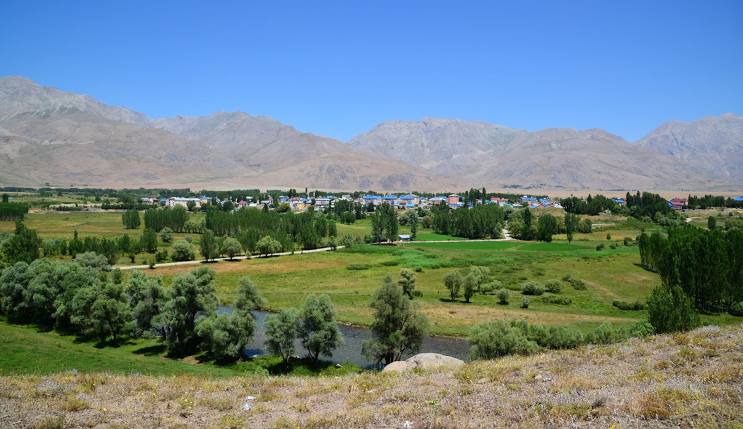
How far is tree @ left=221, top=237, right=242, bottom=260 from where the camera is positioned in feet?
306

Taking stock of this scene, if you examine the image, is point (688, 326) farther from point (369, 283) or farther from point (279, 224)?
point (279, 224)

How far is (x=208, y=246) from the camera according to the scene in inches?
3521

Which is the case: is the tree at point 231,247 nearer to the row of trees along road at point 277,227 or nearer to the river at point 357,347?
the row of trees along road at point 277,227

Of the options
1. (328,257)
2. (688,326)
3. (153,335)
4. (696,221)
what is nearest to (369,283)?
(328,257)

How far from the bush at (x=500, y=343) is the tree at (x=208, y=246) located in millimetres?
65787

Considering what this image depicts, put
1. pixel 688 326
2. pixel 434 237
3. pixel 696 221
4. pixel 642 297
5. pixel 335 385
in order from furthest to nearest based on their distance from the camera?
pixel 696 221 → pixel 434 237 → pixel 642 297 → pixel 688 326 → pixel 335 385

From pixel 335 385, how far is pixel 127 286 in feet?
124

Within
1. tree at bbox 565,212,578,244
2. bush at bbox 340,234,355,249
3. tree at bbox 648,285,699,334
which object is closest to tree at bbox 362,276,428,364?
tree at bbox 648,285,699,334

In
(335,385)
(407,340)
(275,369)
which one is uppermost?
(335,385)

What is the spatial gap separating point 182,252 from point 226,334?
56.1 m

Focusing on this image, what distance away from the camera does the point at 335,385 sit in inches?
665

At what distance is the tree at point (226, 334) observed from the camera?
127 feet

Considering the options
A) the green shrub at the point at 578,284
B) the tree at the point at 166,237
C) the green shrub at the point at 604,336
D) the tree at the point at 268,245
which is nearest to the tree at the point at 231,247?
the tree at the point at 268,245

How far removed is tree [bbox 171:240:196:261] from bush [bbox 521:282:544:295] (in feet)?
193
